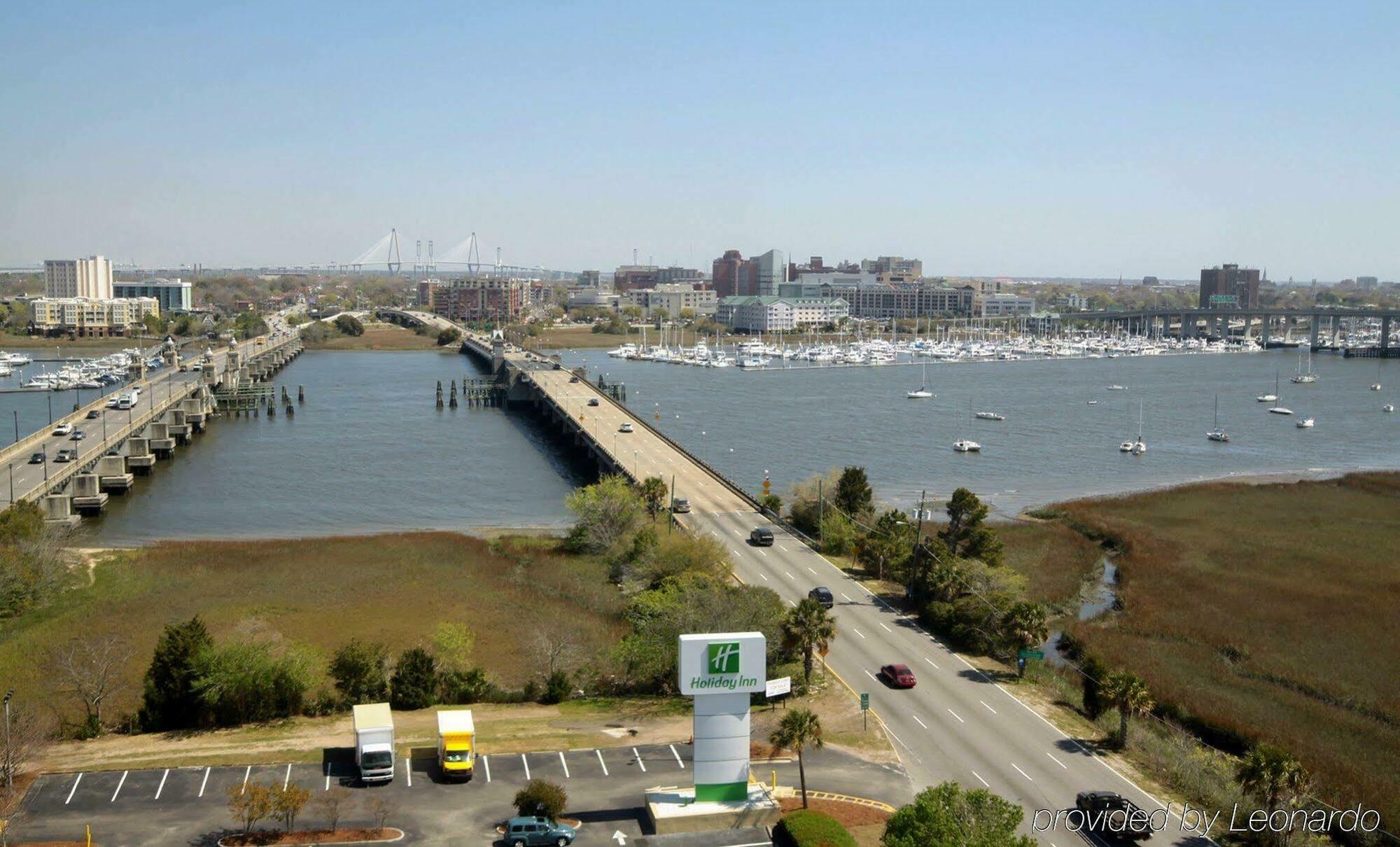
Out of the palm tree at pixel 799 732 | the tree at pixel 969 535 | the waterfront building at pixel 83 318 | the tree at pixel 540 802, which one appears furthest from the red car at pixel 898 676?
the waterfront building at pixel 83 318

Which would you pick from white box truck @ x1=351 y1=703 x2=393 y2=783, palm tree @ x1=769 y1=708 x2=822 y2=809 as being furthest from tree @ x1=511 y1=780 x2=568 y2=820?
palm tree @ x1=769 y1=708 x2=822 y2=809

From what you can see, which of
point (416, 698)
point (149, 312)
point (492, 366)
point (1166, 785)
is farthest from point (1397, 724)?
point (149, 312)

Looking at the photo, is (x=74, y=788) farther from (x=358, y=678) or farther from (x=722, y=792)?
(x=722, y=792)

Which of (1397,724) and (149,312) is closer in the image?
(1397,724)

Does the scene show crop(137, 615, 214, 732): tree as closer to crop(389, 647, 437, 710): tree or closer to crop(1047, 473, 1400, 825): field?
crop(389, 647, 437, 710): tree

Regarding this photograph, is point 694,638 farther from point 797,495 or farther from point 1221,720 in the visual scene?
point 797,495
